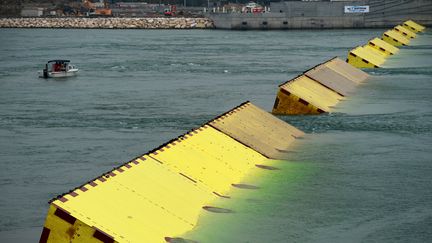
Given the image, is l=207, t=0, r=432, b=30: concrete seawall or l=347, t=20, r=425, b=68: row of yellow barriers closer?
l=347, t=20, r=425, b=68: row of yellow barriers

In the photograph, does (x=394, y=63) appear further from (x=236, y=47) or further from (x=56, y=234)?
(x=56, y=234)

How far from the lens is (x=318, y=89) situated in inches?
1807

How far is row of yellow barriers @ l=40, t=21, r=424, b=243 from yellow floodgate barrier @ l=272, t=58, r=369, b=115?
5.33 m

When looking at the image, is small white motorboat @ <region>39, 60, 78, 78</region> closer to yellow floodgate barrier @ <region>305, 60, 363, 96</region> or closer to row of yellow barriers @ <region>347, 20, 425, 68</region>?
yellow floodgate barrier @ <region>305, 60, 363, 96</region>

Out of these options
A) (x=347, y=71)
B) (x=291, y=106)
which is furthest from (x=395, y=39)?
(x=291, y=106)

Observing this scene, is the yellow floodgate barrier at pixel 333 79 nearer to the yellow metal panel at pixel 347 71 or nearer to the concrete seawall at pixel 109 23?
the yellow metal panel at pixel 347 71

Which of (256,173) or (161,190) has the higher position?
(161,190)

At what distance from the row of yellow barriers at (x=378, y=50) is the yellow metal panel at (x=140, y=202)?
158ft

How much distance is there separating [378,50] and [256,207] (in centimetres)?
6118

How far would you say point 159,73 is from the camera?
2554 inches

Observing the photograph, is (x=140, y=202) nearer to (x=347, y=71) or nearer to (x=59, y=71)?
(x=347, y=71)

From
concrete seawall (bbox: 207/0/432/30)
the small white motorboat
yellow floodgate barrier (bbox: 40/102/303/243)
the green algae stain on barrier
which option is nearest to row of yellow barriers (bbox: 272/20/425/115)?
yellow floodgate barrier (bbox: 40/102/303/243)

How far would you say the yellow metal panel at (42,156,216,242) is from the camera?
57.3 ft

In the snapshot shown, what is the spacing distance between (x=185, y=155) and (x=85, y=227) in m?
7.81
